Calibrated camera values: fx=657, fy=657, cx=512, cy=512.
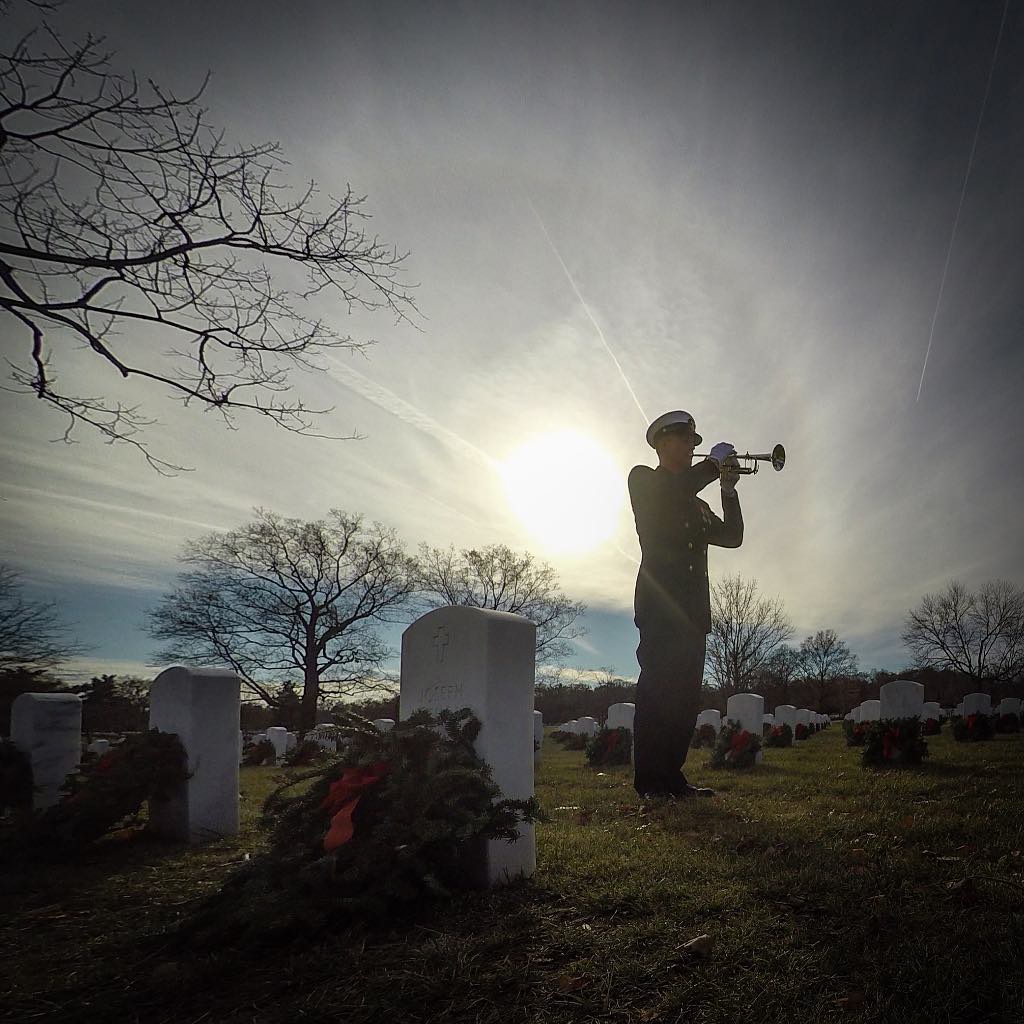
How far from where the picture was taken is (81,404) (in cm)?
577

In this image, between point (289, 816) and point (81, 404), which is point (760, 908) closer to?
point (289, 816)

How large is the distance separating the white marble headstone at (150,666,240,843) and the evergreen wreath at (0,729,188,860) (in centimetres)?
12

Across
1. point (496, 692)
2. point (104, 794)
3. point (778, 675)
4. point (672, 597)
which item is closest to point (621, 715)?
point (672, 597)

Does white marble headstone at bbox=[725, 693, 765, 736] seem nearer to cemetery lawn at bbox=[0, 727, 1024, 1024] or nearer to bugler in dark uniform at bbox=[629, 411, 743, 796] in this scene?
bugler in dark uniform at bbox=[629, 411, 743, 796]

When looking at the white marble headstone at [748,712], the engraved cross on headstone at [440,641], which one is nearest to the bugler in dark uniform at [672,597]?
the engraved cross on headstone at [440,641]

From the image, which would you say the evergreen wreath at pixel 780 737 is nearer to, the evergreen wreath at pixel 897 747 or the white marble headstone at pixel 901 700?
the white marble headstone at pixel 901 700

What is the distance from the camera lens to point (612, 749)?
11.5 m

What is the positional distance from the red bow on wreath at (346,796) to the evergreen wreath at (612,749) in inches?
336

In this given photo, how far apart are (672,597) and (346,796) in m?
3.55

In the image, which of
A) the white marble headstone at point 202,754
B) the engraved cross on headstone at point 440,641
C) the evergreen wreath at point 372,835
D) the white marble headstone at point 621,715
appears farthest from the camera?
the white marble headstone at point 621,715

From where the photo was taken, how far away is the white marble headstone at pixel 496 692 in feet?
12.6

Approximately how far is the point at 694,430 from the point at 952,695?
3713 centimetres

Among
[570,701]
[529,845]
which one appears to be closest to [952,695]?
[570,701]

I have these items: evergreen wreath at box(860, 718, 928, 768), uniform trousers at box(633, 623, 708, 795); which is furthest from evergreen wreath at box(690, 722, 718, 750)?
uniform trousers at box(633, 623, 708, 795)
